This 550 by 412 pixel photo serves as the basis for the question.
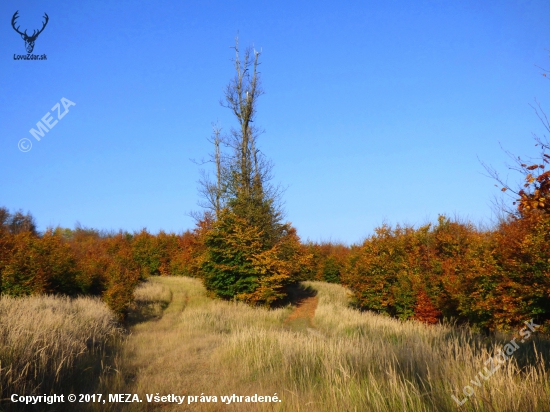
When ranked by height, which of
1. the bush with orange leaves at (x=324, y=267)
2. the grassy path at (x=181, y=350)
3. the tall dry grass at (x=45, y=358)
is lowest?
the grassy path at (x=181, y=350)

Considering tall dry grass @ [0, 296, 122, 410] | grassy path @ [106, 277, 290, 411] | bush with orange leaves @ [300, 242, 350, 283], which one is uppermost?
bush with orange leaves @ [300, 242, 350, 283]

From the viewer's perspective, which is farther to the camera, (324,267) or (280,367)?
(324,267)

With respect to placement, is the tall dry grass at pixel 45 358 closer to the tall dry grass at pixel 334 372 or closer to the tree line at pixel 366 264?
the tall dry grass at pixel 334 372

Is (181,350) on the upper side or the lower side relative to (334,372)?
lower

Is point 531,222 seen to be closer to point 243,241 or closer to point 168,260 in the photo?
point 243,241

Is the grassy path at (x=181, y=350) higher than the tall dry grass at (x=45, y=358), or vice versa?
the tall dry grass at (x=45, y=358)

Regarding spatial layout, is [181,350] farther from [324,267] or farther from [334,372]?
[324,267]

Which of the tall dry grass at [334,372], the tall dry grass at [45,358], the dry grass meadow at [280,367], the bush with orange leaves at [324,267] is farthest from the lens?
the bush with orange leaves at [324,267]

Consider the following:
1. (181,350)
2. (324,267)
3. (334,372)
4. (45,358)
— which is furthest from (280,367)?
(324,267)

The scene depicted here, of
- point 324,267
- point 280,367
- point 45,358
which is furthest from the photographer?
point 324,267

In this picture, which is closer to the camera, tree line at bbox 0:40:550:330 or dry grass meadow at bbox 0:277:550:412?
dry grass meadow at bbox 0:277:550:412

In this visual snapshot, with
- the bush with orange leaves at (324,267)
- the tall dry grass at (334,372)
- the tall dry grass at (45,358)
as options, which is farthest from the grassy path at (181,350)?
the bush with orange leaves at (324,267)

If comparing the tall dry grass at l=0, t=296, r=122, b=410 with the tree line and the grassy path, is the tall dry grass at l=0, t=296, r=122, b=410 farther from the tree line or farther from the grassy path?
the tree line

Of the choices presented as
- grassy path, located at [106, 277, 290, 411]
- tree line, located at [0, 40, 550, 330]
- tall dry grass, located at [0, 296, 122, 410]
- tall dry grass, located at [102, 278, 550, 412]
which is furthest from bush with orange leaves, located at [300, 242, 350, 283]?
tall dry grass, located at [0, 296, 122, 410]
